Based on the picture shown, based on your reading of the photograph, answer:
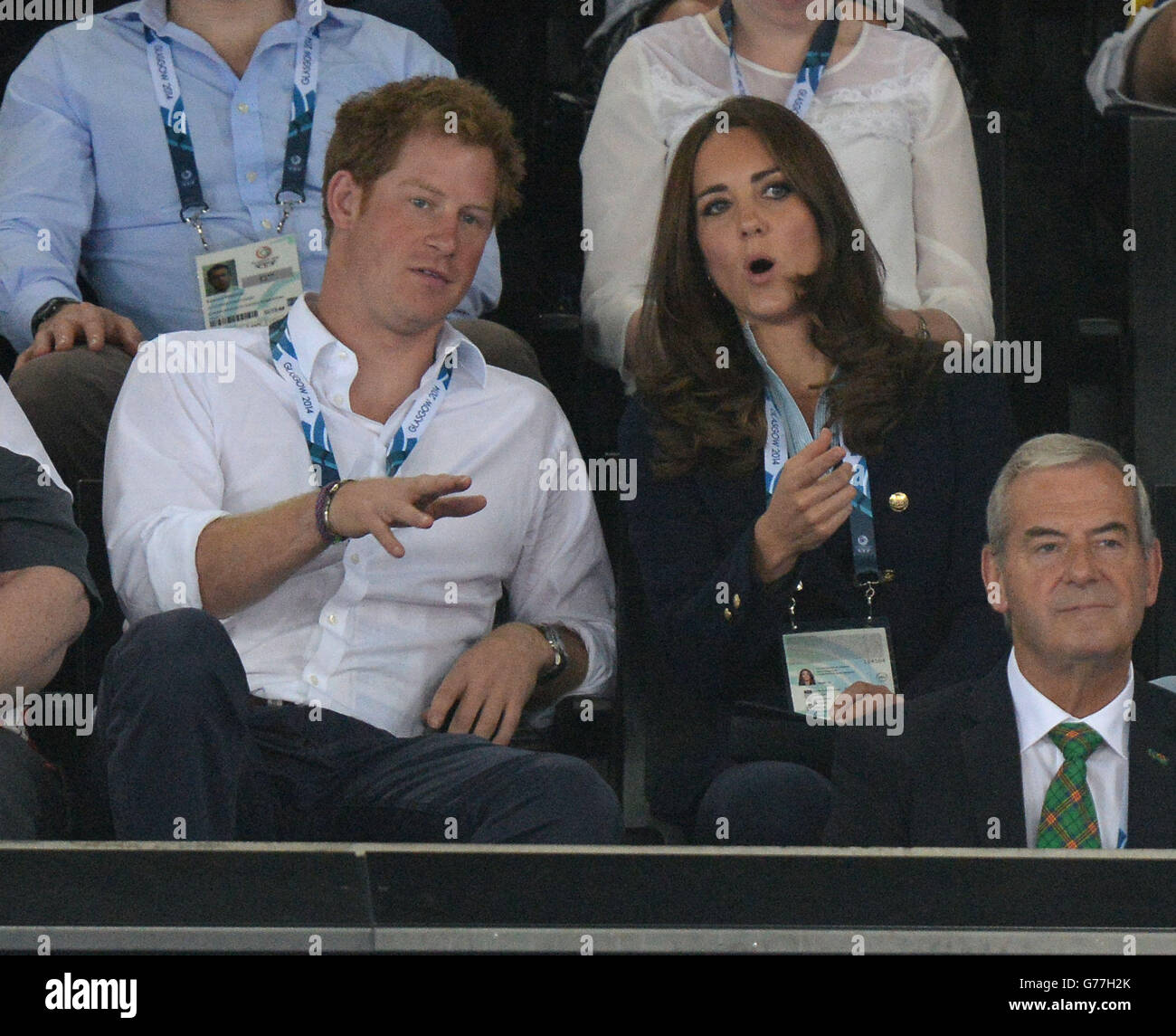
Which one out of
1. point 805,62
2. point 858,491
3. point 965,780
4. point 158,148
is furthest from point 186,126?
point 965,780

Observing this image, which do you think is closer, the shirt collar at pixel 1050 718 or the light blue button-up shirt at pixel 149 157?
the shirt collar at pixel 1050 718

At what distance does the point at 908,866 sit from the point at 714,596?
1.52 feet

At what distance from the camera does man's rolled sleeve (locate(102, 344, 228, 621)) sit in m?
2.28

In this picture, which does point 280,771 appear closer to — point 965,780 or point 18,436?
point 18,436

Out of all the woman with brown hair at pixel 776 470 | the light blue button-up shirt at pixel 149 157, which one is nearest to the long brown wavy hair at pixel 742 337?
the woman with brown hair at pixel 776 470

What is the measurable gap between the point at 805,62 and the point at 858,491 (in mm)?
762

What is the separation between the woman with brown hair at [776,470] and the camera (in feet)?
7.54

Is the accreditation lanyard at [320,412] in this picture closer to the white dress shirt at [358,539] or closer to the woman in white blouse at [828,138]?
the white dress shirt at [358,539]

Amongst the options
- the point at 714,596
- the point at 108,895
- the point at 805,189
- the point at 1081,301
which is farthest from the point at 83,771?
the point at 1081,301

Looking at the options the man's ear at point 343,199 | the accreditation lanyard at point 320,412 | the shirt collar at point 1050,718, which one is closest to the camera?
the shirt collar at point 1050,718

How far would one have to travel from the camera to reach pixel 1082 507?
2229 mm

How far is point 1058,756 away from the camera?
2.15 metres

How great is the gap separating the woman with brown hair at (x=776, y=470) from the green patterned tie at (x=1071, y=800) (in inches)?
7.6

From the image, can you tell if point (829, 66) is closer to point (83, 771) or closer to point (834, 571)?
point (834, 571)
